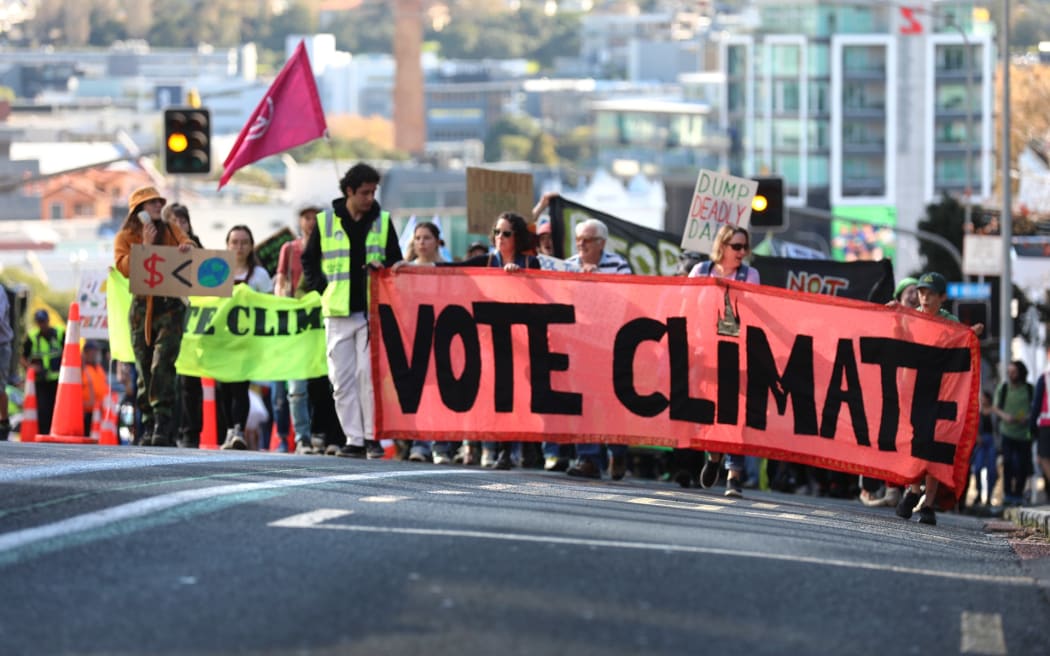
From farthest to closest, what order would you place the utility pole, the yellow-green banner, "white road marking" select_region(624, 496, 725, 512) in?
the utility pole, the yellow-green banner, "white road marking" select_region(624, 496, 725, 512)

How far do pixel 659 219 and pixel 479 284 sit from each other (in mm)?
144155

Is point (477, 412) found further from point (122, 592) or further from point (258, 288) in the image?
point (122, 592)

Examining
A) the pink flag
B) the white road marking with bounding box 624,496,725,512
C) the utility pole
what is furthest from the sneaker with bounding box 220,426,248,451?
the utility pole

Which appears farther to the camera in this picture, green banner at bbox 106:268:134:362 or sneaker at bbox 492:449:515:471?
green banner at bbox 106:268:134:362

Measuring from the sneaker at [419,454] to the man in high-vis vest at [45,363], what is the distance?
6.89 meters

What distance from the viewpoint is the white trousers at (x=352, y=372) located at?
14695 mm

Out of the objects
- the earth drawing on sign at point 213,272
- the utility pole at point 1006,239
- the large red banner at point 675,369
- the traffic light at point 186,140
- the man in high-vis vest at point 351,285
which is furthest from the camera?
the utility pole at point 1006,239

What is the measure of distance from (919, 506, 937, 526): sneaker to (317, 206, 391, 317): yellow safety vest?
3.62 metres

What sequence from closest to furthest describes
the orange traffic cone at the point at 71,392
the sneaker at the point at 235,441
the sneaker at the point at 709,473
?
the sneaker at the point at 709,473 < the sneaker at the point at 235,441 < the orange traffic cone at the point at 71,392

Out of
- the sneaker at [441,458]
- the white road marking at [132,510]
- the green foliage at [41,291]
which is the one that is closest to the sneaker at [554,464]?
the sneaker at [441,458]

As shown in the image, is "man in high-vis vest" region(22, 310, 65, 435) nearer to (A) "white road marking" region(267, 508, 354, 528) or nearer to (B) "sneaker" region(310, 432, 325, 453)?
(B) "sneaker" region(310, 432, 325, 453)

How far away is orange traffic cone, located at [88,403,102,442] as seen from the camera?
23.0 meters

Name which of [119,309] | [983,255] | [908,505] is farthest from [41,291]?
[908,505]

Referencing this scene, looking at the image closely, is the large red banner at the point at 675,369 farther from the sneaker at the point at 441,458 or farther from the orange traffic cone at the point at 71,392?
the orange traffic cone at the point at 71,392
